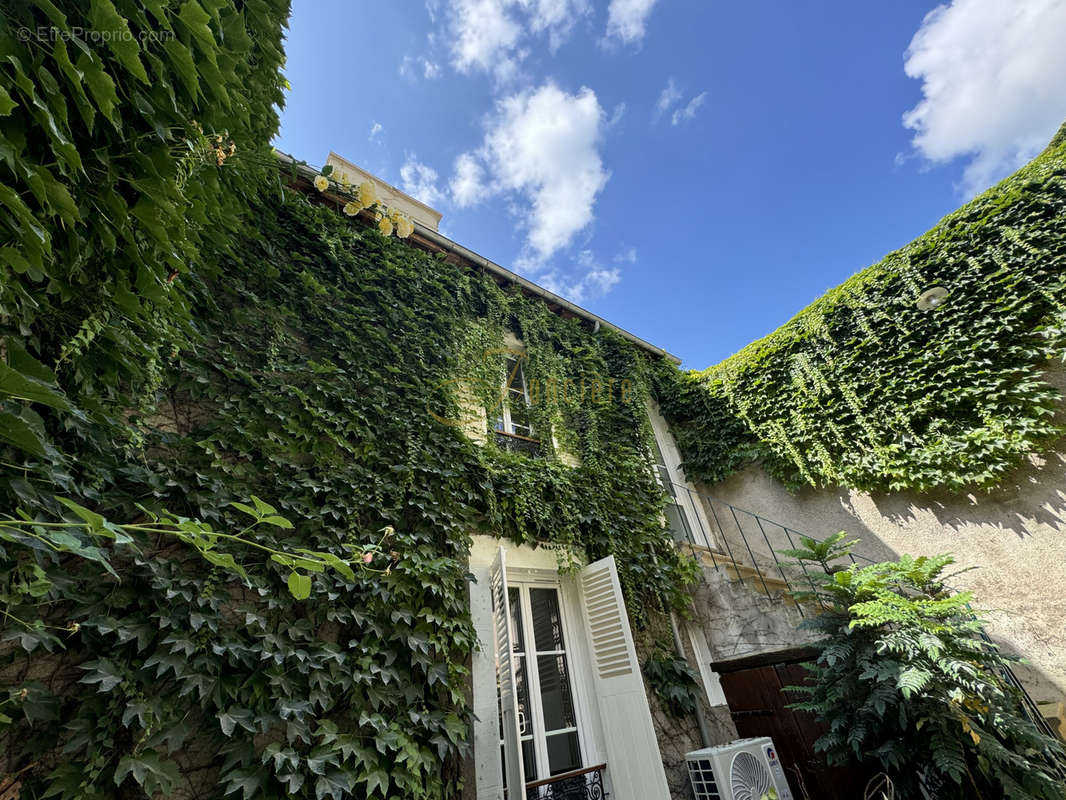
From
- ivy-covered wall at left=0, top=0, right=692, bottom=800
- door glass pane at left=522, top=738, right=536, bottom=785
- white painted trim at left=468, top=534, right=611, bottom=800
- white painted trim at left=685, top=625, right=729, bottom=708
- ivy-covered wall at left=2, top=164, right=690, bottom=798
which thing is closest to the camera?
ivy-covered wall at left=0, top=0, right=692, bottom=800

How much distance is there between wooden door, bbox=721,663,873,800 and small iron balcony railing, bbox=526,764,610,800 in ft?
5.19

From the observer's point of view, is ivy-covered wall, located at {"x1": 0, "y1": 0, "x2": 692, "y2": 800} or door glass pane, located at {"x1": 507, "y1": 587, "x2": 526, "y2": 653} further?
door glass pane, located at {"x1": 507, "y1": 587, "x2": 526, "y2": 653}

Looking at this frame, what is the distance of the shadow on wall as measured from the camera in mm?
3707

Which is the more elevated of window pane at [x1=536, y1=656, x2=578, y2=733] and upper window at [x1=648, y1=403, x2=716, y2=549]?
upper window at [x1=648, y1=403, x2=716, y2=549]

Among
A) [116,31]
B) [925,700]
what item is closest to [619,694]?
[925,700]

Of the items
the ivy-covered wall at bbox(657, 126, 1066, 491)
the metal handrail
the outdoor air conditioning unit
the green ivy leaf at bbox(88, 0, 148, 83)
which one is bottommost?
the outdoor air conditioning unit

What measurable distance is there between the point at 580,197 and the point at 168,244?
809 centimetres

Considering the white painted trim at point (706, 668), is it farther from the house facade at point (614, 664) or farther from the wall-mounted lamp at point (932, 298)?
the wall-mounted lamp at point (932, 298)

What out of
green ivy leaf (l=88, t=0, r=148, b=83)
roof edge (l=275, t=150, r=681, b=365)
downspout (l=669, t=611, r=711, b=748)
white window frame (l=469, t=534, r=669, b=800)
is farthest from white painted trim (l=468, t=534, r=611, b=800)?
roof edge (l=275, t=150, r=681, b=365)

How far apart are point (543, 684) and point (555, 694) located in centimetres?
14

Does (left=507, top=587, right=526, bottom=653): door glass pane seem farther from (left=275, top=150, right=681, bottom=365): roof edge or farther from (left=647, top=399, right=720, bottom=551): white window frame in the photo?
(left=275, top=150, right=681, bottom=365): roof edge

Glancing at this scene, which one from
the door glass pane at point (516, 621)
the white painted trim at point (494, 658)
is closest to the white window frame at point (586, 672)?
the white painted trim at point (494, 658)

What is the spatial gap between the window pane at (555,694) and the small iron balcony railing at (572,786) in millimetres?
331

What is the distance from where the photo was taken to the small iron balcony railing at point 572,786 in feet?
9.27
